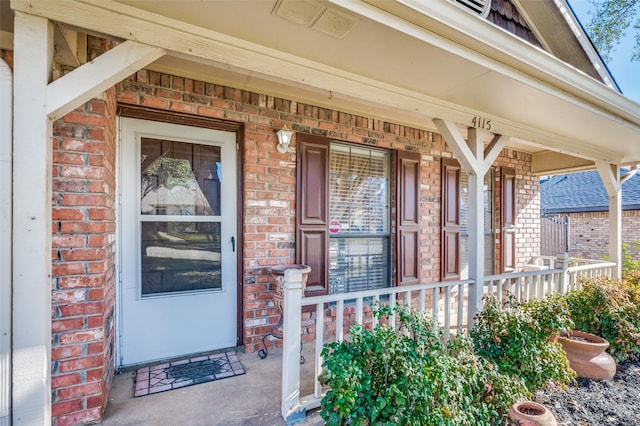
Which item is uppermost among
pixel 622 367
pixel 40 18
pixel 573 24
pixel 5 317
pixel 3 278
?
pixel 573 24

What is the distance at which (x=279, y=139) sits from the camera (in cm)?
305

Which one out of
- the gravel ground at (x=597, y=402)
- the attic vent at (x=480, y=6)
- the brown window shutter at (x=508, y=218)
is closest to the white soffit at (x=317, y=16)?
the attic vent at (x=480, y=6)

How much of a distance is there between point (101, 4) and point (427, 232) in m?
3.71

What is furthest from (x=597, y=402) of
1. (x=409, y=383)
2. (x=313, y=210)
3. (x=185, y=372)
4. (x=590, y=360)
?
(x=185, y=372)

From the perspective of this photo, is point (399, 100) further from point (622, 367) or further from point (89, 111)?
point (622, 367)

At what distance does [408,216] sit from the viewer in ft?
12.8

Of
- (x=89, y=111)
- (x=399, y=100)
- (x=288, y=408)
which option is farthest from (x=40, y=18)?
(x=288, y=408)

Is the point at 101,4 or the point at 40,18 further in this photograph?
the point at 101,4

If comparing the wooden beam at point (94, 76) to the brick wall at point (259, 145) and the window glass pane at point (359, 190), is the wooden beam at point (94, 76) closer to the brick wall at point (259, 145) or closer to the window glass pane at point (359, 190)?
the brick wall at point (259, 145)

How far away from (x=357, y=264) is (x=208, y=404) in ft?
6.77

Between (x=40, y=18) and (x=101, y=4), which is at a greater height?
(x=101, y=4)

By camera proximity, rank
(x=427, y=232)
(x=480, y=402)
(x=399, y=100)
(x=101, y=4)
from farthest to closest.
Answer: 1. (x=427, y=232)
2. (x=399, y=100)
3. (x=480, y=402)
4. (x=101, y=4)

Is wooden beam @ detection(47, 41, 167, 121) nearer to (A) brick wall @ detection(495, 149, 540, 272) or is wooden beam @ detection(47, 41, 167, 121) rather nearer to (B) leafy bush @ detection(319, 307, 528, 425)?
(B) leafy bush @ detection(319, 307, 528, 425)

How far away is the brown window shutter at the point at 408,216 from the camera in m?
3.82
